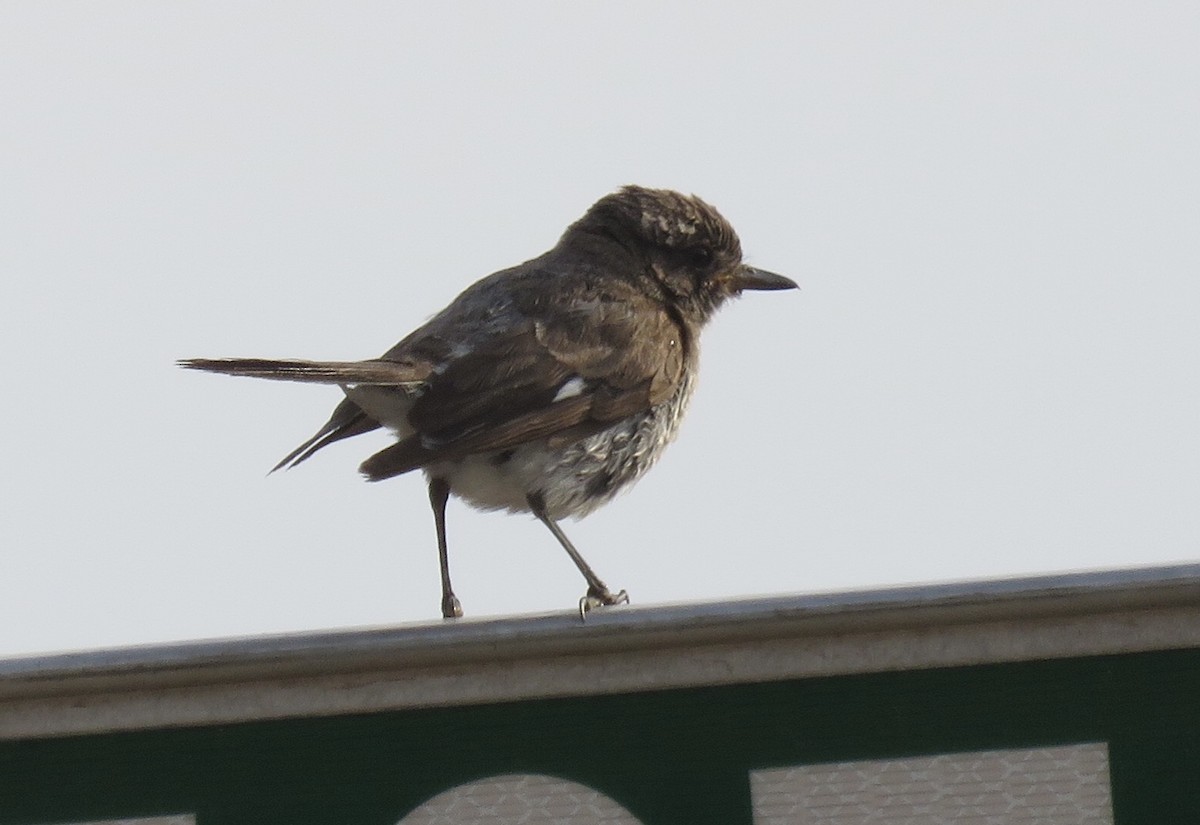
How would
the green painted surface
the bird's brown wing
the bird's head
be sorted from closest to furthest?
the green painted surface, the bird's brown wing, the bird's head

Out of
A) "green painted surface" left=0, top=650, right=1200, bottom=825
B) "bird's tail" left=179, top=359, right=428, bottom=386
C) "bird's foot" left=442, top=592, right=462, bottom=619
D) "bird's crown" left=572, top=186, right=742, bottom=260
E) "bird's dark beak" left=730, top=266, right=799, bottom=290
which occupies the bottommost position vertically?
"green painted surface" left=0, top=650, right=1200, bottom=825

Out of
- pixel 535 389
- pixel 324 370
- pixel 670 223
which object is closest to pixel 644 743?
pixel 324 370

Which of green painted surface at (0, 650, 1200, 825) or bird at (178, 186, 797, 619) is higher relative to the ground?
bird at (178, 186, 797, 619)

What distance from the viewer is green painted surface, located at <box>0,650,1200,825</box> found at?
2781 mm

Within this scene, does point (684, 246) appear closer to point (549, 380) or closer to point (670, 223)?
point (670, 223)

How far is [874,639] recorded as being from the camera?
9.23ft

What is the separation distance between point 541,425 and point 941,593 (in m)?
3.50

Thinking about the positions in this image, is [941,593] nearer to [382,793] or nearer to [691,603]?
[691,603]

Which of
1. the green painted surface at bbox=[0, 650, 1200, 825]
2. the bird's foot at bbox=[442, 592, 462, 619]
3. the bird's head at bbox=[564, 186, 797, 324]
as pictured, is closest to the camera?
the green painted surface at bbox=[0, 650, 1200, 825]

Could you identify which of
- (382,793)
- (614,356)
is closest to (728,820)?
(382,793)

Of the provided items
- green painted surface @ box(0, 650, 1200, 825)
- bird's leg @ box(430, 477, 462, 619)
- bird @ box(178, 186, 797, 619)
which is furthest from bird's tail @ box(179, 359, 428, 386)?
green painted surface @ box(0, 650, 1200, 825)

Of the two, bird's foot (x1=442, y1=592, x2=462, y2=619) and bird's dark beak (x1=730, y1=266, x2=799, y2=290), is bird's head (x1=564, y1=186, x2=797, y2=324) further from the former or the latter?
bird's foot (x1=442, y1=592, x2=462, y2=619)

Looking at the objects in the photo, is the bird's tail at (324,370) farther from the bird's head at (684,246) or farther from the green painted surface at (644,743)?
the green painted surface at (644,743)

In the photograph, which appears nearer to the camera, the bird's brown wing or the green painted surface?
the green painted surface
